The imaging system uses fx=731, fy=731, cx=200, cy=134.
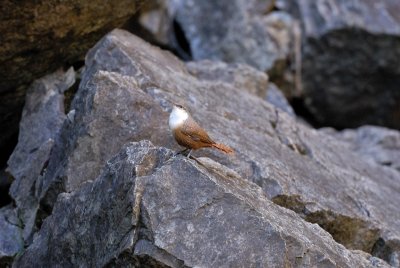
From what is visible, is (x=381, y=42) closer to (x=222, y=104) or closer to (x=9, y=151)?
(x=222, y=104)

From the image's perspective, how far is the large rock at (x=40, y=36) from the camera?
1030 cm

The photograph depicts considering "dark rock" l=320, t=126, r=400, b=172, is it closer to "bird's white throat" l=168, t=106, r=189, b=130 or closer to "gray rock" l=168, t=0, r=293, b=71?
"gray rock" l=168, t=0, r=293, b=71

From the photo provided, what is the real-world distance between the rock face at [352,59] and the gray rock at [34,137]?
30.1 feet

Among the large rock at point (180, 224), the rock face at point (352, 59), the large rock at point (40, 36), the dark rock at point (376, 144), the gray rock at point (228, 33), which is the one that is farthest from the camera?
the rock face at point (352, 59)

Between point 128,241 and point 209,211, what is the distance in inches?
30.9

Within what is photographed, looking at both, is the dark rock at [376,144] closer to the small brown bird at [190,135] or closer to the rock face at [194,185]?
the rock face at [194,185]

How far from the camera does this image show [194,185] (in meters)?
6.82

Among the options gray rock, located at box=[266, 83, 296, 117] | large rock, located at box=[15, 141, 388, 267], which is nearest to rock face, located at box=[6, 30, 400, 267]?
large rock, located at box=[15, 141, 388, 267]

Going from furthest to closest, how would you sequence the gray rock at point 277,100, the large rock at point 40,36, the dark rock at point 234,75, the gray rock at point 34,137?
the gray rock at point 277,100 → the dark rock at point 234,75 → the large rock at point 40,36 → the gray rock at point 34,137

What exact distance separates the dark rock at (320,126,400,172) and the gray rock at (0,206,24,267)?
738 cm

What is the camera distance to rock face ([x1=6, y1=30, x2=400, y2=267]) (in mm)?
6625

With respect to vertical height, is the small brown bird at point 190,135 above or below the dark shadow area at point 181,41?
above

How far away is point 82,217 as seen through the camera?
7398mm

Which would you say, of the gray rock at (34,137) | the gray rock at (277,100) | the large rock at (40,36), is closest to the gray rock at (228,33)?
the gray rock at (277,100)
